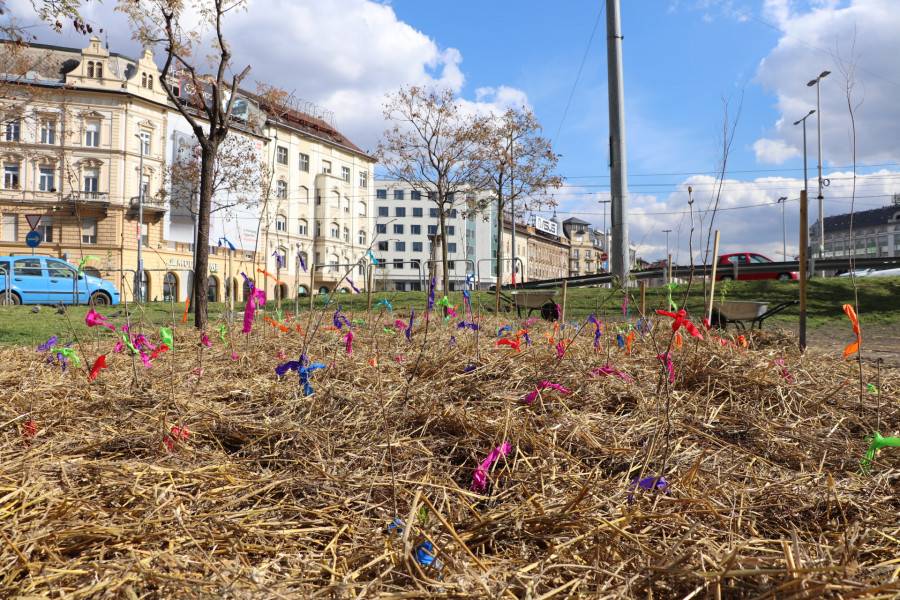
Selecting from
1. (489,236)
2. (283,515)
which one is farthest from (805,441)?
(489,236)

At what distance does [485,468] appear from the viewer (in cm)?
156

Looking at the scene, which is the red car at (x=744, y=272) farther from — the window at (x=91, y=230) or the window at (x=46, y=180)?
the window at (x=46, y=180)

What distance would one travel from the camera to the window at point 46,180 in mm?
31844

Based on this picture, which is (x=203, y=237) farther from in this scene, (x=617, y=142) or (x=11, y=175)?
(x=11, y=175)

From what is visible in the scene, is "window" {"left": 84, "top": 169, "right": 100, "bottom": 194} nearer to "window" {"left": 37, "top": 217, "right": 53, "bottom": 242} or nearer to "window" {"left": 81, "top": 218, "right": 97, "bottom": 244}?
"window" {"left": 81, "top": 218, "right": 97, "bottom": 244}

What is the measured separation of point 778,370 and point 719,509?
177 centimetres

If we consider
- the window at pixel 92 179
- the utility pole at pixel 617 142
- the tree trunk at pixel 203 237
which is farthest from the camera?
the window at pixel 92 179

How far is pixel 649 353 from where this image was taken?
11.3 feet

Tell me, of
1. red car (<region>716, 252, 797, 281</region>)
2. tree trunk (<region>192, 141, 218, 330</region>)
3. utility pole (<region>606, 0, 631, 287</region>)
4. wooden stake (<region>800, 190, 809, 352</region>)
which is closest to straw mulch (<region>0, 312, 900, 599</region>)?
wooden stake (<region>800, 190, 809, 352</region>)

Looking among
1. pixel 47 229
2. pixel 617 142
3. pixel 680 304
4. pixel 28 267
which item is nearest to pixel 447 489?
pixel 680 304

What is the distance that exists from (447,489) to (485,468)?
0.13 m

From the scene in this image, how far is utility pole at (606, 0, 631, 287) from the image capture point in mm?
11133

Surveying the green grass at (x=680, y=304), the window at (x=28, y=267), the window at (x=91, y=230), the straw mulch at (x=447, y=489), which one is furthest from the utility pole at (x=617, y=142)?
the window at (x=91, y=230)

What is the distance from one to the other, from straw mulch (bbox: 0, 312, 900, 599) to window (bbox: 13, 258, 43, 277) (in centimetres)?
1607
